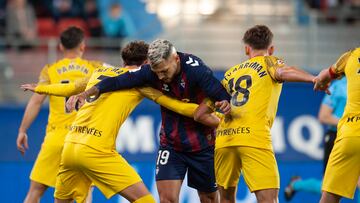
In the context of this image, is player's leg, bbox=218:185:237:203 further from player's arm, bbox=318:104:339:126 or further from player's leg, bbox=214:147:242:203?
player's arm, bbox=318:104:339:126

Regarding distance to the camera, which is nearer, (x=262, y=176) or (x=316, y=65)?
(x=262, y=176)

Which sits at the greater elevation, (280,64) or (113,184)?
(280,64)

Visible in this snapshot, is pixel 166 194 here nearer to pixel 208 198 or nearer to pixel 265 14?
pixel 208 198

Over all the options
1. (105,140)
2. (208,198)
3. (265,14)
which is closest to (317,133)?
(265,14)

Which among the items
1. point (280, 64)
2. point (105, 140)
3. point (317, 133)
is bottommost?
point (317, 133)

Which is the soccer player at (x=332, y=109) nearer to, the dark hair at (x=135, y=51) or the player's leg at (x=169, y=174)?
the player's leg at (x=169, y=174)

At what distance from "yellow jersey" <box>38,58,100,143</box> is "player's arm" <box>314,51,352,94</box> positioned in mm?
3092

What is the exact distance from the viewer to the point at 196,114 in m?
7.85

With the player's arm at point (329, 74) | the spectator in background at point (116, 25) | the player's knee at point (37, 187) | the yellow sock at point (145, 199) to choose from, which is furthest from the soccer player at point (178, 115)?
the spectator in background at point (116, 25)

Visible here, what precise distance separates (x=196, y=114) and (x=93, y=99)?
98 centimetres

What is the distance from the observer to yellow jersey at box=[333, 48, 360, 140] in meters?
7.35

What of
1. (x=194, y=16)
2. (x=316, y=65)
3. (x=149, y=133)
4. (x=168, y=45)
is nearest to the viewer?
(x=168, y=45)

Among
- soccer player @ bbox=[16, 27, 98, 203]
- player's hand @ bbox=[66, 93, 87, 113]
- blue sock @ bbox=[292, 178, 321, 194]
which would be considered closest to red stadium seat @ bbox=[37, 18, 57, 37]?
blue sock @ bbox=[292, 178, 321, 194]

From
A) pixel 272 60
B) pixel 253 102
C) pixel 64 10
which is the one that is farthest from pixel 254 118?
pixel 64 10
